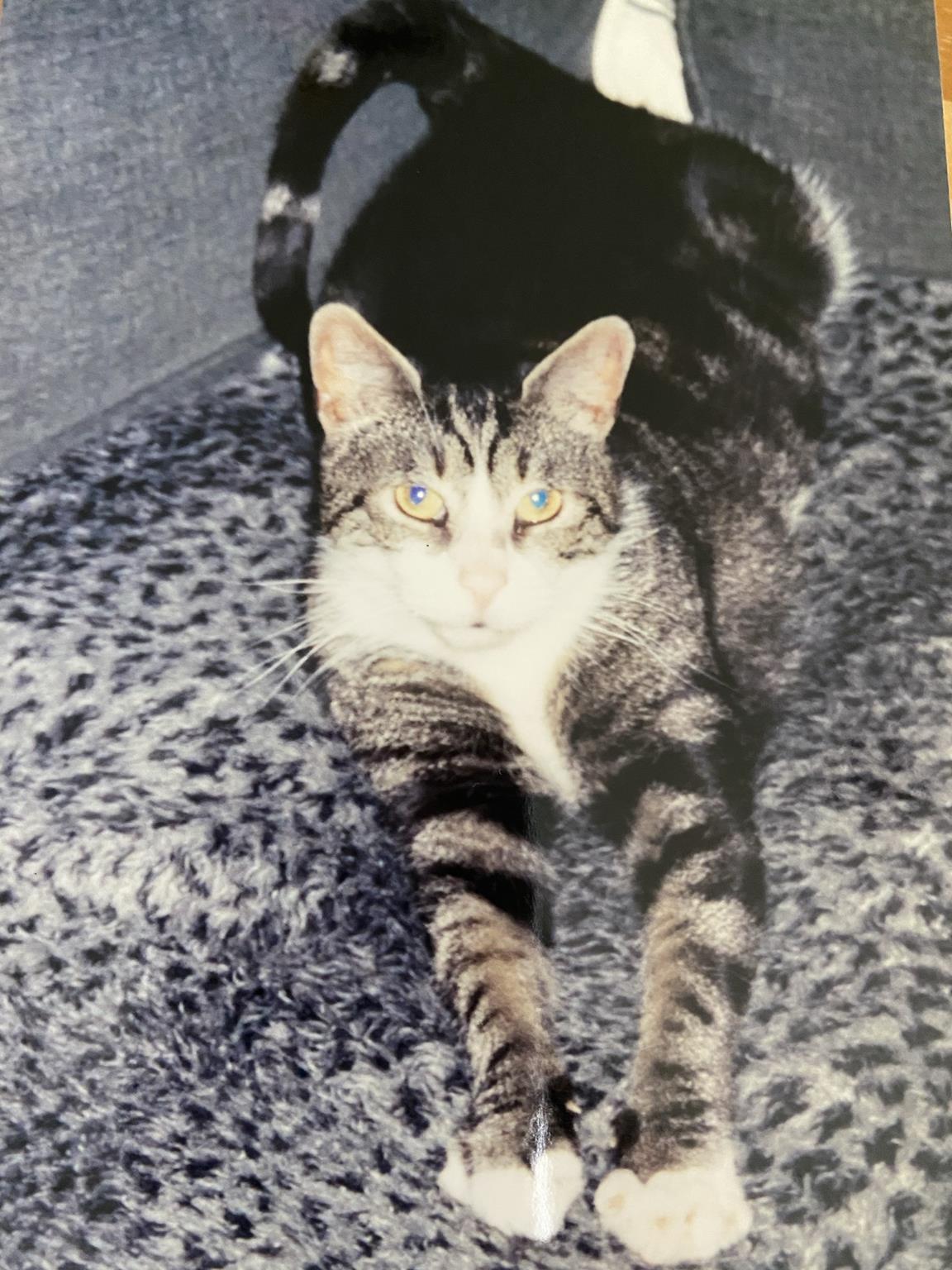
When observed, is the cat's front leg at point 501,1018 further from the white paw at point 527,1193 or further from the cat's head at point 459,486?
the cat's head at point 459,486

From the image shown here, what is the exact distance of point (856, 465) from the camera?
2.84ft

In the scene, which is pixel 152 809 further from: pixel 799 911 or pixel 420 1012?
pixel 799 911

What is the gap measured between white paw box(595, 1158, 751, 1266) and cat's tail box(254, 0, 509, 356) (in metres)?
0.67

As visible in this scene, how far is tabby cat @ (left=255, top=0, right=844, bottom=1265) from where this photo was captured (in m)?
0.72

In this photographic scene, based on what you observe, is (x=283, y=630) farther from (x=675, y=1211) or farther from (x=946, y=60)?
(x=946, y=60)

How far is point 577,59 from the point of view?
2.99ft

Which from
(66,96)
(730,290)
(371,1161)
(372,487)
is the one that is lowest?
(371,1161)

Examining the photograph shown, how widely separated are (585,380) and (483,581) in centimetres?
19

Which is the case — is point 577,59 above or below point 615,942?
above

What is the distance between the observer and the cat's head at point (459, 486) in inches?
30.4

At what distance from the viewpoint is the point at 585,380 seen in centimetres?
82

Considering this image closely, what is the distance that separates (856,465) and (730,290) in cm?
19

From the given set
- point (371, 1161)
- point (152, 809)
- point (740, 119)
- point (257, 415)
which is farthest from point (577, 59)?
point (371, 1161)

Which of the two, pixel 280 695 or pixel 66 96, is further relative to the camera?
pixel 66 96
